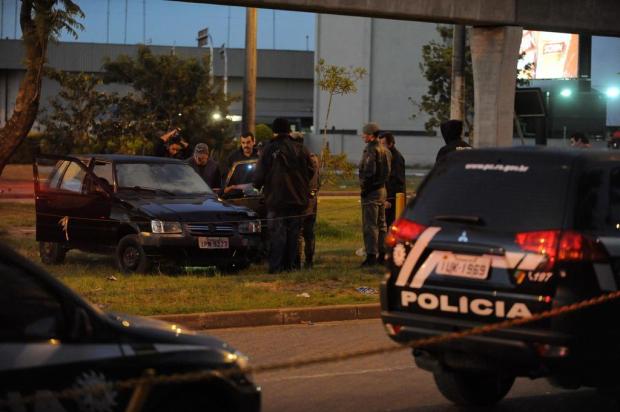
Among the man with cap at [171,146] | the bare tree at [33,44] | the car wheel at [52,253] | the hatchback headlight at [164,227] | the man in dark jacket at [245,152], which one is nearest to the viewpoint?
the hatchback headlight at [164,227]

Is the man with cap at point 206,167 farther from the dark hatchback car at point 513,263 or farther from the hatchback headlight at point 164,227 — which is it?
the dark hatchback car at point 513,263

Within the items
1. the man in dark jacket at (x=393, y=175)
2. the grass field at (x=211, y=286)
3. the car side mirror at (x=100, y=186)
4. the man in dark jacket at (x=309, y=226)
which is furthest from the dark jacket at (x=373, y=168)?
the car side mirror at (x=100, y=186)

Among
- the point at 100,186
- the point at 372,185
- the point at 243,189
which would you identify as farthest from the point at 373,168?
the point at 100,186

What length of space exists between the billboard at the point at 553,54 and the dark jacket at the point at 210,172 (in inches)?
1711

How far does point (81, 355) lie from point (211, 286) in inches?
326

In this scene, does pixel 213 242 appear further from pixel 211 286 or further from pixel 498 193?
pixel 498 193

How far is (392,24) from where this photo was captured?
2682 inches

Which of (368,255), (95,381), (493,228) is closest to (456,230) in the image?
(493,228)

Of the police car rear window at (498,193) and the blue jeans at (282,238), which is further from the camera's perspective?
the blue jeans at (282,238)

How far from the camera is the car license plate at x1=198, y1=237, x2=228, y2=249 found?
14.3m

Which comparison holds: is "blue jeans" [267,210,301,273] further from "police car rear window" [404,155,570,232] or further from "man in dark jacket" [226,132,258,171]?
"police car rear window" [404,155,570,232]

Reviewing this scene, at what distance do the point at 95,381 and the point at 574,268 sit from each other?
3.18m

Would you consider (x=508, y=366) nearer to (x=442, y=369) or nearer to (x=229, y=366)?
(x=442, y=369)

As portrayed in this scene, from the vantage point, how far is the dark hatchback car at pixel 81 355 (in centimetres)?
475
